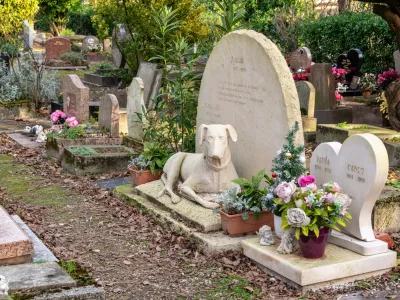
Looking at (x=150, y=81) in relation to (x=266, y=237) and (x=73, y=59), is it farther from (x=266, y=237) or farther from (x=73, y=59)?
(x=73, y=59)

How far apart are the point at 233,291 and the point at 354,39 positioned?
51.1ft

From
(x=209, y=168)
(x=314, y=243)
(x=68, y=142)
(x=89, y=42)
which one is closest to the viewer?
(x=314, y=243)

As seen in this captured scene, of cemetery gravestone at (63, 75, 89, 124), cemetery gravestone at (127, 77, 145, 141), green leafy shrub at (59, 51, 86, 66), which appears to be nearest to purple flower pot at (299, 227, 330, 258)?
cemetery gravestone at (127, 77, 145, 141)

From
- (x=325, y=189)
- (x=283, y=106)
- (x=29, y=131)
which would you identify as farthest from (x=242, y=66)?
(x=29, y=131)

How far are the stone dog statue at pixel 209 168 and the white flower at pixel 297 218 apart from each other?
61.8 inches

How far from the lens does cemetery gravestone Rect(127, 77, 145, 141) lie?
433 inches

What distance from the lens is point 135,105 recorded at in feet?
36.6

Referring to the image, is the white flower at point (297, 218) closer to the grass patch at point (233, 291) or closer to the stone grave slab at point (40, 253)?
the grass patch at point (233, 291)

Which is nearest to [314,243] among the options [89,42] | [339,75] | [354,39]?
[339,75]

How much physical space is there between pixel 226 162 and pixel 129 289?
2.01m

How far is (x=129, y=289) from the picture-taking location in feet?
19.3

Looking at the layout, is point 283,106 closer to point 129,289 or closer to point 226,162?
point 226,162

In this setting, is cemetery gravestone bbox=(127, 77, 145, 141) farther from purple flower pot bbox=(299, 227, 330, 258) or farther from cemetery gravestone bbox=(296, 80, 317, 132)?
purple flower pot bbox=(299, 227, 330, 258)

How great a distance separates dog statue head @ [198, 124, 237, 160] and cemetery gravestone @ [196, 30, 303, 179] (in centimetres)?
30
